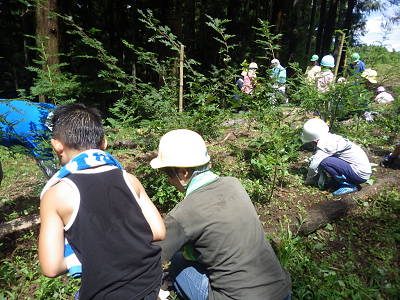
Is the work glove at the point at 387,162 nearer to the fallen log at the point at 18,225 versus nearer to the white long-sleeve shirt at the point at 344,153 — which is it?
the white long-sleeve shirt at the point at 344,153

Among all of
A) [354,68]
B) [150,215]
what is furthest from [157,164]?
[354,68]

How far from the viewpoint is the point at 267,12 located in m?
14.3

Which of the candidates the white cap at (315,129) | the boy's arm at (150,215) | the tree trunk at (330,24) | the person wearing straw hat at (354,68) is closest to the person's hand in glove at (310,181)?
the white cap at (315,129)

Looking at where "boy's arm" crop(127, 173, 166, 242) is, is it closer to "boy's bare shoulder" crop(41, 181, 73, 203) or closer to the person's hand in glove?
"boy's bare shoulder" crop(41, 181, 73, 203)

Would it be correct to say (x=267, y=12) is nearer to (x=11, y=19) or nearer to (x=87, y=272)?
(x=11, y=19)

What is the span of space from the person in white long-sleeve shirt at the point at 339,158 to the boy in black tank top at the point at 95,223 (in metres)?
2.80

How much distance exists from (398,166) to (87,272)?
16.3 ft

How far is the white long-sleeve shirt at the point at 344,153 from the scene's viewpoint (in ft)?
11.4

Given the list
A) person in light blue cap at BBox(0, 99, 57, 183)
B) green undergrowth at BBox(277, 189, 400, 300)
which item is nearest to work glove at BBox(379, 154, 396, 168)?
green undergrowth at BBox(277, 189, 400, 300)

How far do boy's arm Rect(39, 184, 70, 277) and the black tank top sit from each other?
59mm

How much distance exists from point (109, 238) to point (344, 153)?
3311 millimetres

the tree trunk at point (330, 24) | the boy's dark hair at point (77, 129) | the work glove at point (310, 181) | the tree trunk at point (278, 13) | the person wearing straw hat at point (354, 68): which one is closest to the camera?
the boy's dark hair at point (77, 129)

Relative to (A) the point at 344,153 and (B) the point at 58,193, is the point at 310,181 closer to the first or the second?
(A) the point at 344,153

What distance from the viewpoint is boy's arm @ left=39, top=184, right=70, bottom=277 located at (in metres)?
1.15
